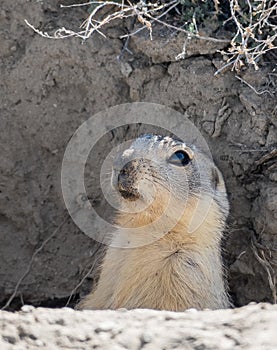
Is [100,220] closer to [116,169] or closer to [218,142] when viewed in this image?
[218,142]

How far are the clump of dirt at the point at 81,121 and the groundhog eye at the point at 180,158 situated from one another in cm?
69

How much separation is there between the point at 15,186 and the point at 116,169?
2.01 metres

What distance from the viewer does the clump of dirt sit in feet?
18.6

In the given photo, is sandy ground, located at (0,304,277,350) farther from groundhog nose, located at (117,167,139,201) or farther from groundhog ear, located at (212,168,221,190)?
groundhog ear, located at (212,168,221,190)

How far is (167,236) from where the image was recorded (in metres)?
5.05

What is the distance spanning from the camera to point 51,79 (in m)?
6.27

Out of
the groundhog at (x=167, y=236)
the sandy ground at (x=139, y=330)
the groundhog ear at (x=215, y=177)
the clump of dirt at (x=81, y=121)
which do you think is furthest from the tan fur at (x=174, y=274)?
the sandy ground at (x=139, y=330)

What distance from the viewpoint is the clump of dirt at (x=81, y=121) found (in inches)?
224

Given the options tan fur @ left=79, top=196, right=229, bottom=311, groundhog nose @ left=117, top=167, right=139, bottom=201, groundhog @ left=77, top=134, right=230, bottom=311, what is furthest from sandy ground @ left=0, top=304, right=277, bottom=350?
tan fur @ left=79, top=196, right=229, bottom=311

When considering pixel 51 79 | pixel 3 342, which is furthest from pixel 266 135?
pixel 3 342

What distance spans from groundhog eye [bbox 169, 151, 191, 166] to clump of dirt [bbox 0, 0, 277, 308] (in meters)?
0.69

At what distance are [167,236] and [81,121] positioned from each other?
1.66 metres

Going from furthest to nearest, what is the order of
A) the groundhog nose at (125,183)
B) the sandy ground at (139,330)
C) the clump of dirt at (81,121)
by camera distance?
the clump of dirt at (81,121) < the groundhog nose at (125,183) < the sandy ground at (139,330)

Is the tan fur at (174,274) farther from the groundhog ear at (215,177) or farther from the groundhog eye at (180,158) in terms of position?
the groundhog eye at (180,158)
